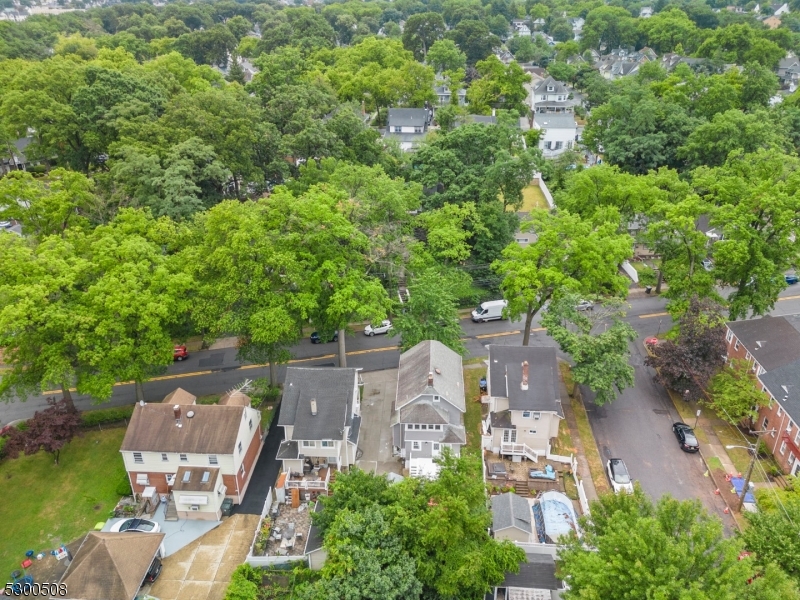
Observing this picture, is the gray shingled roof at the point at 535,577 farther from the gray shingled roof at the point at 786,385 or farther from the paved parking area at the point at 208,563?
the gray shingled roof at the point at 786,385

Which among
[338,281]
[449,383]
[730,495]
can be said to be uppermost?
[338,281]

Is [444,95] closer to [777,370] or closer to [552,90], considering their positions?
[552,90]

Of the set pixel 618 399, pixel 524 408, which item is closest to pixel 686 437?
pixel 618 399

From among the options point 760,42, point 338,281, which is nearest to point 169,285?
point 338,281

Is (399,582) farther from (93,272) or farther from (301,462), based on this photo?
(93,272)

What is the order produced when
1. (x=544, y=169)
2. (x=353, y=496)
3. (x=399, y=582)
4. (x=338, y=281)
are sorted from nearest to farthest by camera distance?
(x=399, y=582)
(x=353, y=496)
(x=338, y=281)
(x=544, y=169)

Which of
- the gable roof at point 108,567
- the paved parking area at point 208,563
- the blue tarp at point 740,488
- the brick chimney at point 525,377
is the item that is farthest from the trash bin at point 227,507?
the blue tarp at point 740,488

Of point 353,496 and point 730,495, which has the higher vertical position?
point 353,496

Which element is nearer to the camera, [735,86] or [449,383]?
[449,383]
